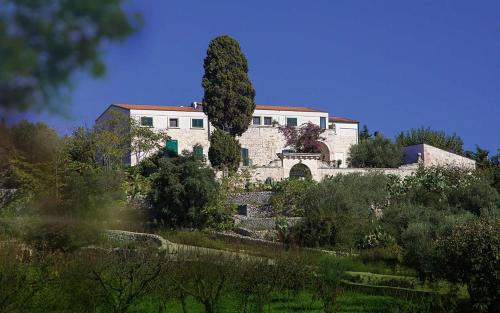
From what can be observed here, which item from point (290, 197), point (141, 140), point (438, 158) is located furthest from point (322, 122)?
point (290, 197)

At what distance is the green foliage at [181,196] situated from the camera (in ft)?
92.4

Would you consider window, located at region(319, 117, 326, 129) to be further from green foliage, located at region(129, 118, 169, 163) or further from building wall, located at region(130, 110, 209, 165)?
green foliage, located at region(129, 118, 169, 163)

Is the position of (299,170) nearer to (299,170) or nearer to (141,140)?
(299,170)

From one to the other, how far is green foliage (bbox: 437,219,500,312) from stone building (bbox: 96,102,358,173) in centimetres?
3352

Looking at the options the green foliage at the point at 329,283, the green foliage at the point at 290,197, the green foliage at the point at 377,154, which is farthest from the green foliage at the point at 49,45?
the green foliage at the point at 377,154

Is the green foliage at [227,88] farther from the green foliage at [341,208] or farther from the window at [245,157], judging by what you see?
the green foliage at [341,208]

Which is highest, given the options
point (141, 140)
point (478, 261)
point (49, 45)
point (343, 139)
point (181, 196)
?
point (343, 139)

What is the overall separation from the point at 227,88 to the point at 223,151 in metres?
4.86

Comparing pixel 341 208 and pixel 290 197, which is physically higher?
pixel 290 197

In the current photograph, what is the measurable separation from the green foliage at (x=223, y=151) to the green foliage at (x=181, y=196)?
34.2 feet

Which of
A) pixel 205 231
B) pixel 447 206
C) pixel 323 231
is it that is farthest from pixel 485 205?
pixel 205 231

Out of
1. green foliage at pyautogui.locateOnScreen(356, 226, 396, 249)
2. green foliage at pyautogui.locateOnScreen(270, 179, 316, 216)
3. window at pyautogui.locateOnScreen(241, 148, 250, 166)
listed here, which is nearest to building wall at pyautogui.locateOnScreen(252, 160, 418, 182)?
window at pyautogui.locateOnScreen(241, 148, 250, 166)

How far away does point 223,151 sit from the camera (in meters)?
39.9

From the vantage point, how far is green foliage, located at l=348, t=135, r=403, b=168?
4794 centimetres
